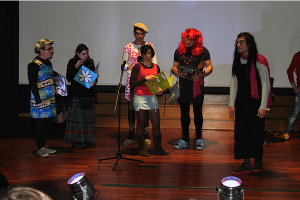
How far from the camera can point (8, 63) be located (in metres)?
6.41

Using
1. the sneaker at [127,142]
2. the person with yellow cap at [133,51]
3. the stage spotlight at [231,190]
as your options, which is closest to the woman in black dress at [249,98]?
the stage spotlight at [231,190]

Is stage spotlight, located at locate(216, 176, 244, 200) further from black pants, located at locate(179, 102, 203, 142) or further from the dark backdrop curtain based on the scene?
the dark backdrop curtain

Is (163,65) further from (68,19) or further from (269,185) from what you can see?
(269,185)

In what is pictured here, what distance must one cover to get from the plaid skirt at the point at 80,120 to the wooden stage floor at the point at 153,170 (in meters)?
0.21

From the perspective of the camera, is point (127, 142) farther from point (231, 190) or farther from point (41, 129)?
point (231, 190)

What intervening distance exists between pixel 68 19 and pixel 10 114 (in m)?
2.61

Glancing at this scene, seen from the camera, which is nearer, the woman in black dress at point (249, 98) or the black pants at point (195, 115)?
the woman in black dress at point (249, 98)

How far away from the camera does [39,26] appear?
8227 mm

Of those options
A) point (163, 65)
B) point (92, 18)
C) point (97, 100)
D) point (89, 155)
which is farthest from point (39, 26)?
point (89, 155)

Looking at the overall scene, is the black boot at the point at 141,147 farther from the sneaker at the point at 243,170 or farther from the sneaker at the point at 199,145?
the sneaker at the point at 243,170

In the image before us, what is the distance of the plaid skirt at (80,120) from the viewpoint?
207 inches

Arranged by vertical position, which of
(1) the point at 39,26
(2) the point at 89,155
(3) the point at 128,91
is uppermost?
(1) the point at 39,26

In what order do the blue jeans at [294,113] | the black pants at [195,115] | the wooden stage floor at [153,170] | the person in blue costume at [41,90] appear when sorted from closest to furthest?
the wooden stage floor at [153,170], the person in blue costume at [41,90], the black pants at [195,115], the blue jeans at [294,113]

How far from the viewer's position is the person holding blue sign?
518 cm
